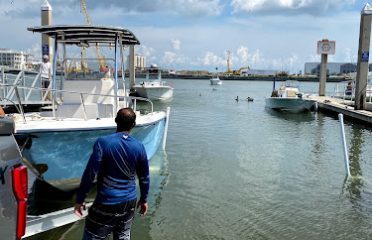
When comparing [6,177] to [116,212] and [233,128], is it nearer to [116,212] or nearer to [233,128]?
[116,212]

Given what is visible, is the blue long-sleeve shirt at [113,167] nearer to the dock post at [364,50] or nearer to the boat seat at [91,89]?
the boat seat at [91,89]

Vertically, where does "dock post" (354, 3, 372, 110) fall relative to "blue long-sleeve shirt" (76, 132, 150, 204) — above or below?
above

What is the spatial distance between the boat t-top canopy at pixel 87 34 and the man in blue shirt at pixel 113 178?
18.7 ft

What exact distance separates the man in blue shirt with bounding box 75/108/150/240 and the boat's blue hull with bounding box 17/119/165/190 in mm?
3508

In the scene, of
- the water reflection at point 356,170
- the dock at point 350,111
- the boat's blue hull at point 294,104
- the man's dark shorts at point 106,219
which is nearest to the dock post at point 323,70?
the dock at point 350,111

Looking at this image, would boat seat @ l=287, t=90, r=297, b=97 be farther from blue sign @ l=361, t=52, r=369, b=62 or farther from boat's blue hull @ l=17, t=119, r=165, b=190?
boat's blue hull @ l=17, t=119, r=165, b=190

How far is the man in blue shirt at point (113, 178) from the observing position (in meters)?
4.25

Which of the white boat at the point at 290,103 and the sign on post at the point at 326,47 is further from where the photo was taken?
the sign on post at the point at 326,47

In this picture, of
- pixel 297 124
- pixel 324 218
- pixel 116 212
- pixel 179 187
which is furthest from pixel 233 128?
pixel 116 212

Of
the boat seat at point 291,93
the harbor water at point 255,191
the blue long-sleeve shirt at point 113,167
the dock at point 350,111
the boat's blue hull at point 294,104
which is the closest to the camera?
the blue long-sleeve shirt at point 113,167

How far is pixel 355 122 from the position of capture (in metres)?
23.4

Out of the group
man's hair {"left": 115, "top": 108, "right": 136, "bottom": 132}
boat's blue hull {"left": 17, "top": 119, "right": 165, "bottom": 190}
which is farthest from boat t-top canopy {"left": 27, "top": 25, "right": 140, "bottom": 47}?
man's hair {"left": 115, "top": 108, "right": 136, "bottom": 132}

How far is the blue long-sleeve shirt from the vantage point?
424 cm

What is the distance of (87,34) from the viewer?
10.3 m
